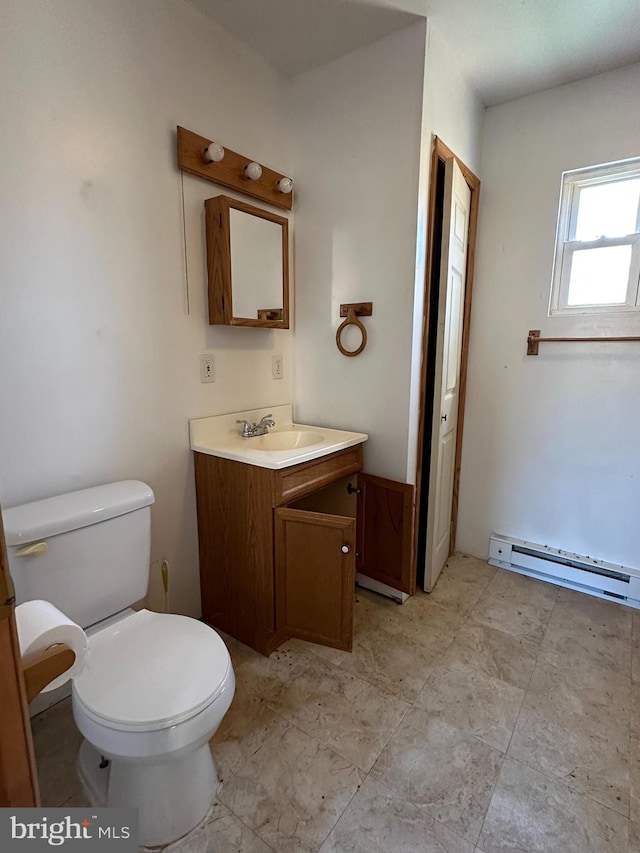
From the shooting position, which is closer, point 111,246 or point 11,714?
point 11,714

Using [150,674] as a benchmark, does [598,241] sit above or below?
above

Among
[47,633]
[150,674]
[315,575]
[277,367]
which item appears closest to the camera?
[47,633]

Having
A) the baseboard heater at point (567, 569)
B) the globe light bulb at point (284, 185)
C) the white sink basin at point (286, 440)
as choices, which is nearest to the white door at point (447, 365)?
the baseboard heater at point (567, 569)

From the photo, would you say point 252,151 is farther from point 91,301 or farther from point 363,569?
Answer: point 363,569

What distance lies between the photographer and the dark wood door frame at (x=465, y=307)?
6.20 feet

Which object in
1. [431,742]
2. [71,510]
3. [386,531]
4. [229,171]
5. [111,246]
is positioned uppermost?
[229,171]

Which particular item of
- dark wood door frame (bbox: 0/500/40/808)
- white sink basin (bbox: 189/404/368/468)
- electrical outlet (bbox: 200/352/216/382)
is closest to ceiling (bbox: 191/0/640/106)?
electrical outlet (bbox: 200/352/216/382)

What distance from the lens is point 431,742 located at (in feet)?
4.51

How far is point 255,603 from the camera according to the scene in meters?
1.73

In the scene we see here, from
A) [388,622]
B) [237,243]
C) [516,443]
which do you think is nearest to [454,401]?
[516,443]

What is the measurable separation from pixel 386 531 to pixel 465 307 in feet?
4.30

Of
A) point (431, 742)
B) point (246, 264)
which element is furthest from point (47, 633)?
point (246, 264)

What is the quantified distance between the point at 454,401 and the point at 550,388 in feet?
1.59

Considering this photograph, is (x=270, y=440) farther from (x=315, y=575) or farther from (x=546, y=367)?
(x=546, y=367)
